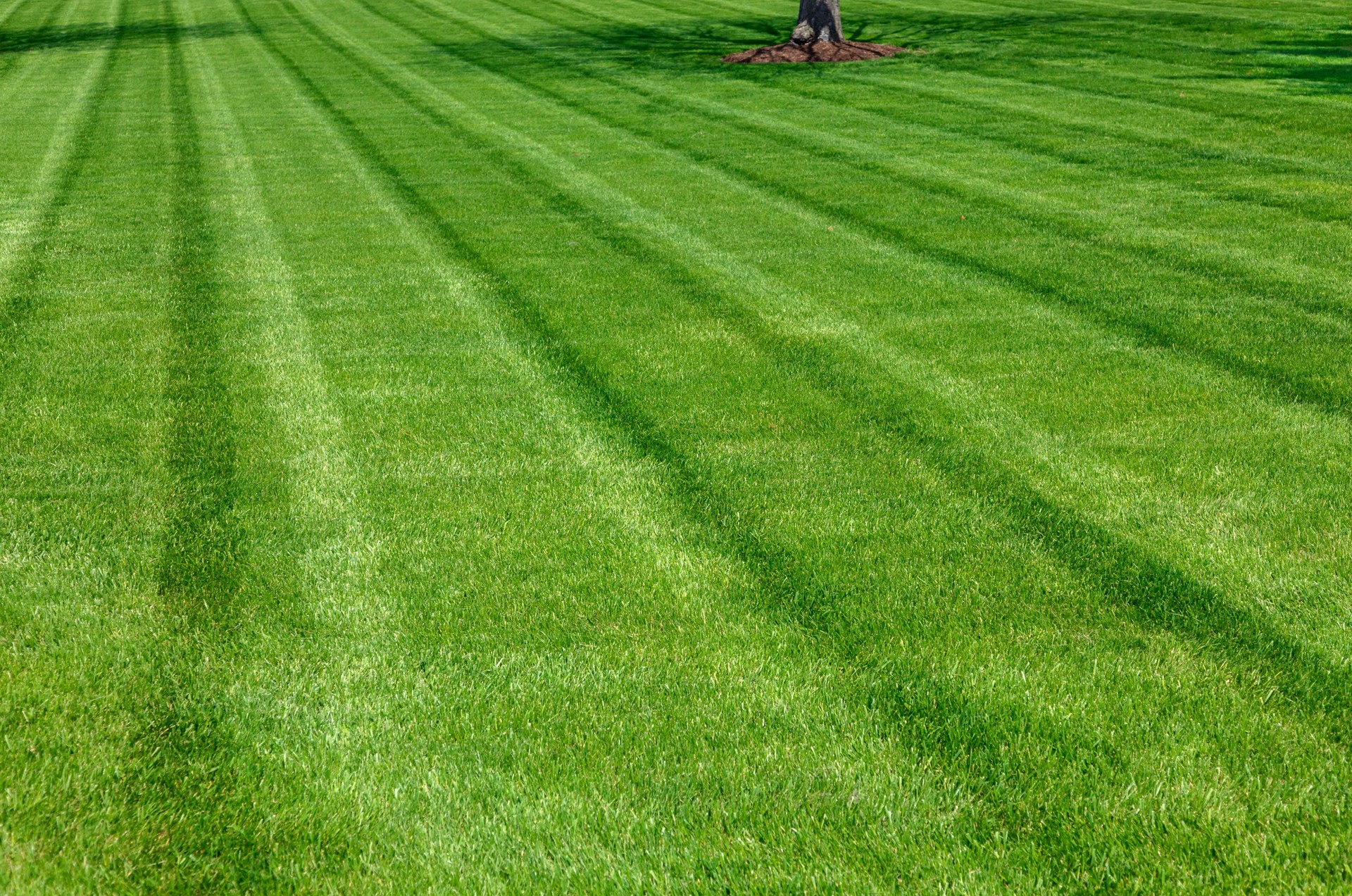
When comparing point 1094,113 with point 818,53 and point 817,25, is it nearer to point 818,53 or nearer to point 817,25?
point 818,53

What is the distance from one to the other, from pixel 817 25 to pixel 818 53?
3.00ft

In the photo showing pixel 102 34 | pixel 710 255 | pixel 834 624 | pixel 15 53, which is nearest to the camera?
pixel 834 624

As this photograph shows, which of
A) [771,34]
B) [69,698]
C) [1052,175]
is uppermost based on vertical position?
[771,34]

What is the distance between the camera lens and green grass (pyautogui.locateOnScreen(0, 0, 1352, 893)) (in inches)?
142

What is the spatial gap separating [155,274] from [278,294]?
4.17ft

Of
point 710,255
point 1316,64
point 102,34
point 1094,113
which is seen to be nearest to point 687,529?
point 710,255

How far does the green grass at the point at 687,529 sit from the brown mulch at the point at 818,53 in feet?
27.6

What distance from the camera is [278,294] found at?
29.9 feet

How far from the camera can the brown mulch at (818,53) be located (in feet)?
68.7

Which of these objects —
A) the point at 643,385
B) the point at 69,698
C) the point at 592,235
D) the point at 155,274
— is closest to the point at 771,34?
the point at 592,235

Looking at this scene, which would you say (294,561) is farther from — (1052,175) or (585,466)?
(1052,175)

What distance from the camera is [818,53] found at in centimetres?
2103

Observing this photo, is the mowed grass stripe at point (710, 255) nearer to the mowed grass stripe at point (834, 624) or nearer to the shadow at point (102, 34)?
the mowed grass stripe at point (834, 624)

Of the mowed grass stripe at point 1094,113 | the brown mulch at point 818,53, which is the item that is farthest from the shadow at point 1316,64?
the brown mulch at point 818,53
